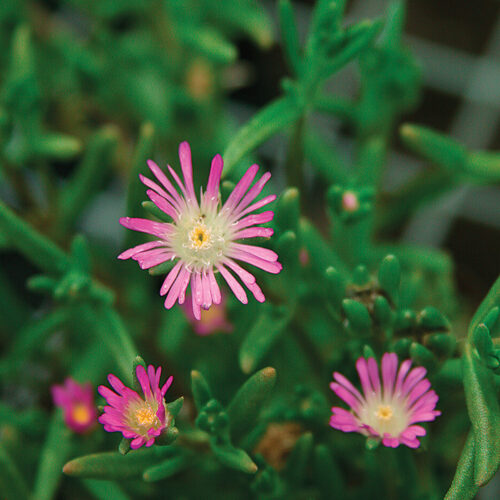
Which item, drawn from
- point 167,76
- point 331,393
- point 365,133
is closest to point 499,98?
point 365,133

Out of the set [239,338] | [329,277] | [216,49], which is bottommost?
[239,338]

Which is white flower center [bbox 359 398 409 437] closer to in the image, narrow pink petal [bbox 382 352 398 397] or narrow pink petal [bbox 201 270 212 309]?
narrow pink petal [bbox 382 352 398 397]

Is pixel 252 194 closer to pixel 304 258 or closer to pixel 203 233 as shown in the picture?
pixel 203 233

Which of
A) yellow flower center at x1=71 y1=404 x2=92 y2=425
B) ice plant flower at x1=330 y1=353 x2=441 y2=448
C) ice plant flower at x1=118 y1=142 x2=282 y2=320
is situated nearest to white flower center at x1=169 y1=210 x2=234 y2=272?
ice plant flower at x1=118 y1=142 x2=282 y2=320

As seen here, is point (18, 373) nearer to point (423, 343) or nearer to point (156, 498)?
point (156, 498)

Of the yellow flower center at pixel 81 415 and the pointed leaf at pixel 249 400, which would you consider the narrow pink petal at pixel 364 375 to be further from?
the yellow flower center at pixel 81 415

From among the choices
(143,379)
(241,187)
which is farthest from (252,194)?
(143,379)
